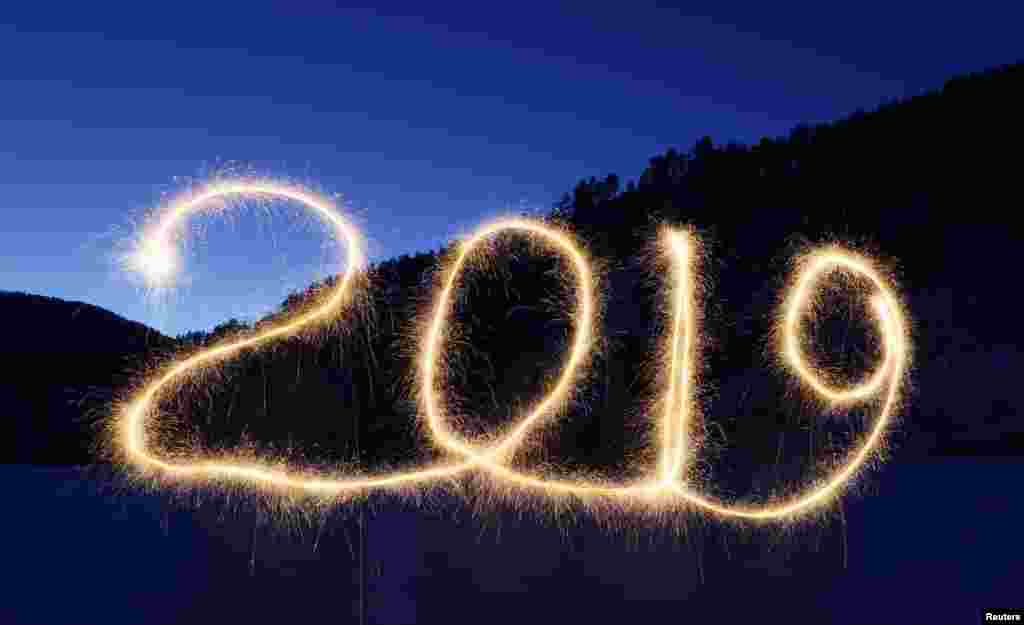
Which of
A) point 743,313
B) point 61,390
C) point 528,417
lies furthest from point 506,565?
point 61,390

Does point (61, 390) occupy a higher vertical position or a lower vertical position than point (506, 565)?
higher

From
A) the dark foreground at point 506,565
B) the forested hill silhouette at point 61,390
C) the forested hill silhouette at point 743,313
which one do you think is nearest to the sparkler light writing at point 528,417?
the dark foreground at point 506,565

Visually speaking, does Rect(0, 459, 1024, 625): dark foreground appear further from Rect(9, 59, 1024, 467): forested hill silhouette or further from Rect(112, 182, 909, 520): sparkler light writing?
Rect(9, 59, 1024, 467): forested hill silhouette

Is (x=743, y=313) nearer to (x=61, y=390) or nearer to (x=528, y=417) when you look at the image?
(x=528, y=417)

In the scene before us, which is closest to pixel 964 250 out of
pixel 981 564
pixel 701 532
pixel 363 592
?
pixel 981 564

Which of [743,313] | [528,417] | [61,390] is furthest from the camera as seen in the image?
[61,390]

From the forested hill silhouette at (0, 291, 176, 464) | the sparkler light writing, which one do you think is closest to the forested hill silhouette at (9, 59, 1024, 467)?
the forested hill silhouette at (0, 291, 176, 464)

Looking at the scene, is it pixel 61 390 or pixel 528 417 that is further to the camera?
pixel 61 390

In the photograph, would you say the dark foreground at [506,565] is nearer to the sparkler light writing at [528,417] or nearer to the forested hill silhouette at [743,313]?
the sparkler light writing at [528,417]

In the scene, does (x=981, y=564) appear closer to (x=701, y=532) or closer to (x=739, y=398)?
(x=701, y=532)
